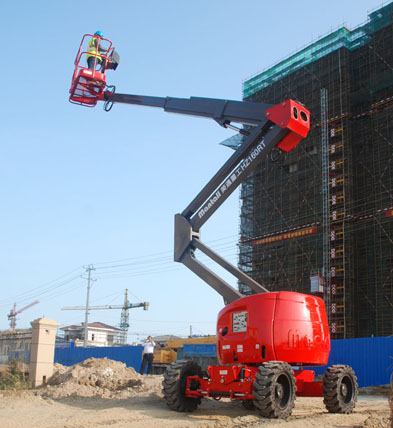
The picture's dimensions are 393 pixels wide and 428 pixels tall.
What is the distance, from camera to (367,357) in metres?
20.4

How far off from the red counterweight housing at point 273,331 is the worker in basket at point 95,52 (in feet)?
28.8

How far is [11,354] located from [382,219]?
27.4m

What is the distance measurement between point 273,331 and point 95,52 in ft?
32.5

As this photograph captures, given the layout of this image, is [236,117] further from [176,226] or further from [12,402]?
[12,402]

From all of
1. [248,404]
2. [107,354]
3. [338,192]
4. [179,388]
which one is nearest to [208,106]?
[179,388]

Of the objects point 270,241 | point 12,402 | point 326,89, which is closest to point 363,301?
point 270,241

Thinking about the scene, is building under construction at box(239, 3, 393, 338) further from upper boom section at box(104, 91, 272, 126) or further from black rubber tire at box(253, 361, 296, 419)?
black rubber tire at box(253, 361, 296, 419)

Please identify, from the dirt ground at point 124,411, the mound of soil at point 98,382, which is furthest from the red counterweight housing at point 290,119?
the mound of soil at point 98,382

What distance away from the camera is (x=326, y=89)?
41000mm

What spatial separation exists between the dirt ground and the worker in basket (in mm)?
9110

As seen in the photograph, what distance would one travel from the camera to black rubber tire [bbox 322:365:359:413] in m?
10.4

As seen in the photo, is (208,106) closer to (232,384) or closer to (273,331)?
(273,331)

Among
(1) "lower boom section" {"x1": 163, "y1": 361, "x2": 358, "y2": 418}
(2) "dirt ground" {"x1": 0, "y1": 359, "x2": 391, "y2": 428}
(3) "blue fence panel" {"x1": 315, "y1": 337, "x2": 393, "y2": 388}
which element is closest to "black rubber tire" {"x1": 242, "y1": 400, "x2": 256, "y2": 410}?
(1) "lower boom section" {"x1": 163, "y1": 361, "x2": 358, "y2": 418}

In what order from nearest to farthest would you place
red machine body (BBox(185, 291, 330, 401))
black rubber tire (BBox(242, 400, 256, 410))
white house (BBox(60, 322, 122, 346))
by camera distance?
1. red machine body (BBox(185, 291, 330, 401))
2. black rubber tire (BBox(242, 400, 256, 410))
3. white house (BBox(60, 322, 122, 346))
